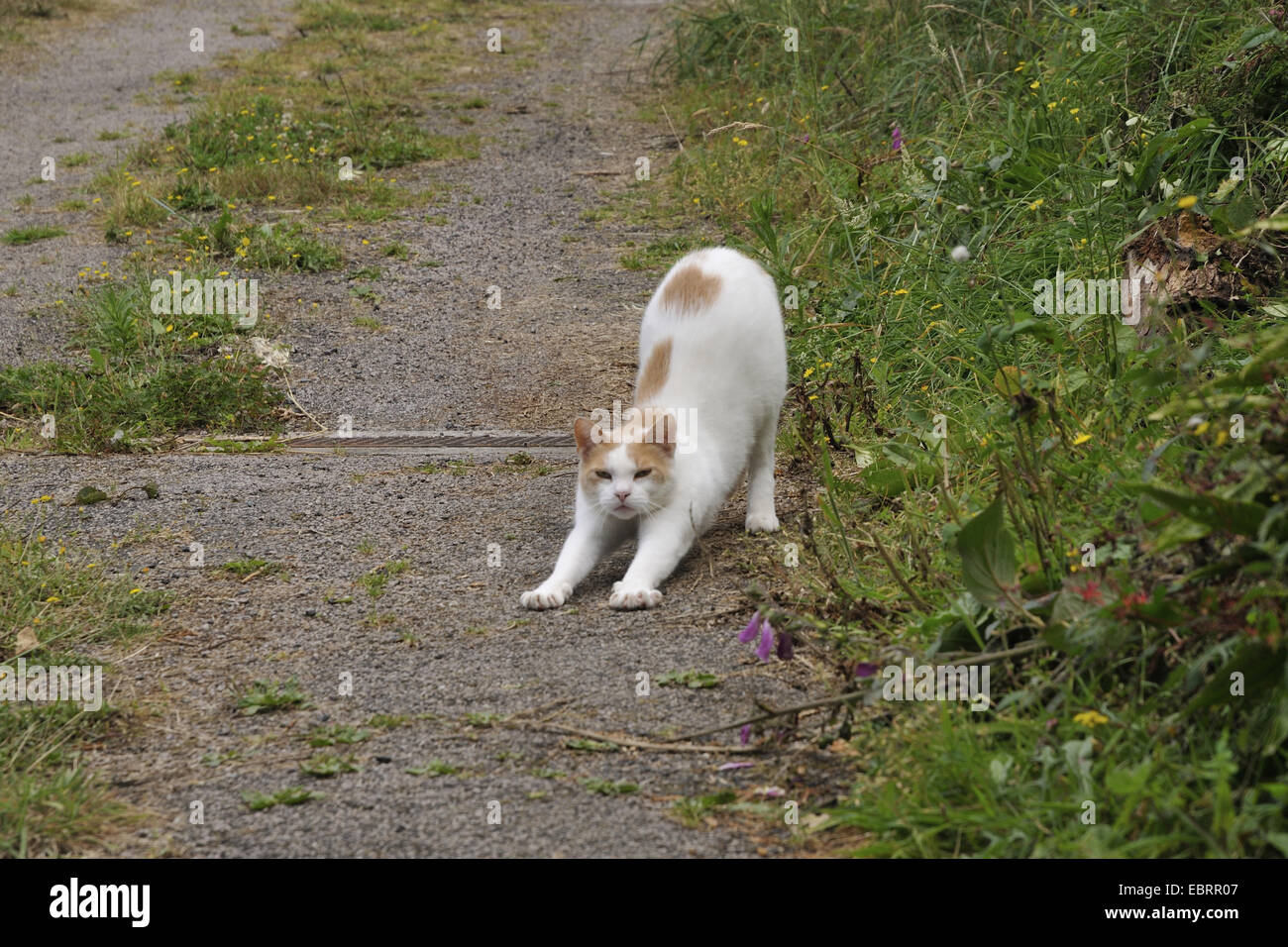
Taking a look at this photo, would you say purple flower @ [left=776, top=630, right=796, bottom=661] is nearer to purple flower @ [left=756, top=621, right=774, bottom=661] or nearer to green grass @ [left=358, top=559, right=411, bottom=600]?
purple flower @ [left=756, top=621, right=774, bottom=661]

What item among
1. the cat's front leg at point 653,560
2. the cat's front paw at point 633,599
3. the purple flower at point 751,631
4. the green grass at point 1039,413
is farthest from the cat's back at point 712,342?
the purple flower at point 751,631

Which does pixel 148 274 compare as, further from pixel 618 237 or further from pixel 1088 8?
pixel 1088 8

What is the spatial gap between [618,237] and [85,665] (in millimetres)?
5144

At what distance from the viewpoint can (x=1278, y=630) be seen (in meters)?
2.12

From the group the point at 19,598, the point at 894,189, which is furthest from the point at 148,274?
the point at 894,189

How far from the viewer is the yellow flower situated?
234 cm

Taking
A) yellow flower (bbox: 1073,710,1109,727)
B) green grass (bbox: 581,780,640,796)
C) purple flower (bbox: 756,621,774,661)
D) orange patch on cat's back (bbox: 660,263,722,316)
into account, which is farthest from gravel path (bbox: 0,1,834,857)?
orange patch on cat's back (bbox: 660,263,722,316)

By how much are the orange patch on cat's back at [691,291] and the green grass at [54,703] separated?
196 cm

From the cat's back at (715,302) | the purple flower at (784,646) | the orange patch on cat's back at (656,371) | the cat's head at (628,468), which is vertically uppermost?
the cat's back at (715,302)

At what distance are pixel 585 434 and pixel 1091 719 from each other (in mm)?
2027

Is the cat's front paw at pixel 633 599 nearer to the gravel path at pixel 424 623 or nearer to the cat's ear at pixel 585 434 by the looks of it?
the gravel path at pixel 424 623

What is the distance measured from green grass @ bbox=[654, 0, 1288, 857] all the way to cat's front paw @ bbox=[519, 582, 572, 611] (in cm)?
68

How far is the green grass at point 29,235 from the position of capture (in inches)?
302

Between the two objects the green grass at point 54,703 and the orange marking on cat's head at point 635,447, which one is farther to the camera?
the orange marking on cat's head at point 635,447
